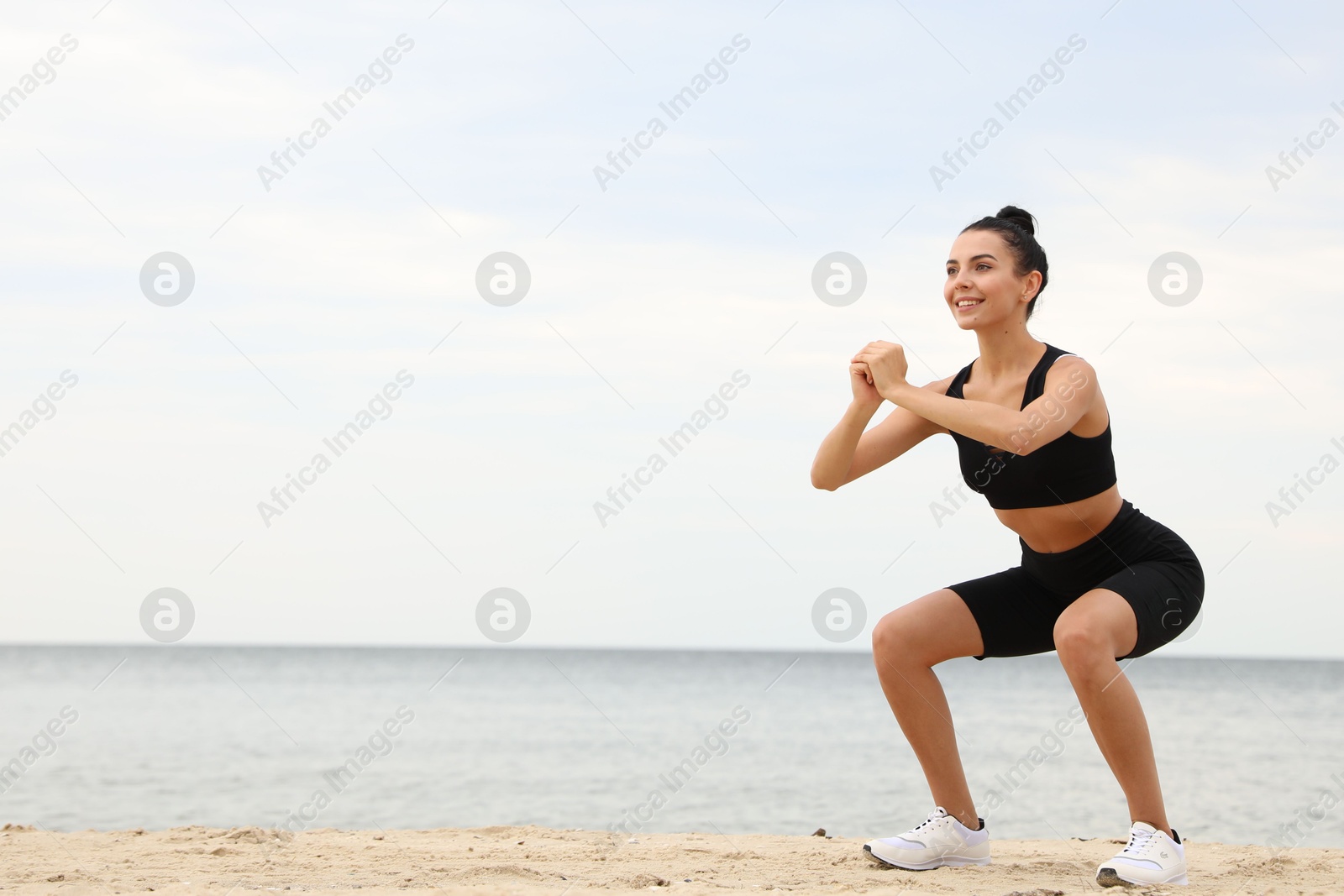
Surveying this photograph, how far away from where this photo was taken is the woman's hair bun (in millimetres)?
3467

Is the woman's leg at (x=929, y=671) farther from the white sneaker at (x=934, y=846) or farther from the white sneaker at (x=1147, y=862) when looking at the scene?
the white sneaker at (x=1147, y=862)

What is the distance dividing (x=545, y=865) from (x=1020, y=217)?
2.70m

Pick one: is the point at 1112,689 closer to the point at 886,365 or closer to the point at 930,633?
the point at 930,633

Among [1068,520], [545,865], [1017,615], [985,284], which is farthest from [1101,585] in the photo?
[545,865]

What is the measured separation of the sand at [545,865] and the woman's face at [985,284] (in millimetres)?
1695

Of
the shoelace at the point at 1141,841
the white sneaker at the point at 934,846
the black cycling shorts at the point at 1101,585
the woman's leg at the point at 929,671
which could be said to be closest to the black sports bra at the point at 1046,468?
the black cycling shorts at the point at 1101,585

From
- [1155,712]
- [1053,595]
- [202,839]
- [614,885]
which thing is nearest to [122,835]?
[202,839]

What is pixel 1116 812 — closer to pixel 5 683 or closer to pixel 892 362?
pixel 892 362

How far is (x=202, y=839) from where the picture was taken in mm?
4219

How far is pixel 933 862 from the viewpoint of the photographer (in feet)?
11.3

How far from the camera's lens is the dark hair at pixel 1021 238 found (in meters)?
3.35

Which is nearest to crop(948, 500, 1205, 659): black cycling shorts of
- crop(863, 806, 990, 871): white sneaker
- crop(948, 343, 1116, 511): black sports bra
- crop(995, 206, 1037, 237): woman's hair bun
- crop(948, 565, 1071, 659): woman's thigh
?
crop(948, 565, 1071, 659): woman's thigh

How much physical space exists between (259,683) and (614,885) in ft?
128

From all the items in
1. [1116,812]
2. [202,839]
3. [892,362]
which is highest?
[892,362]
